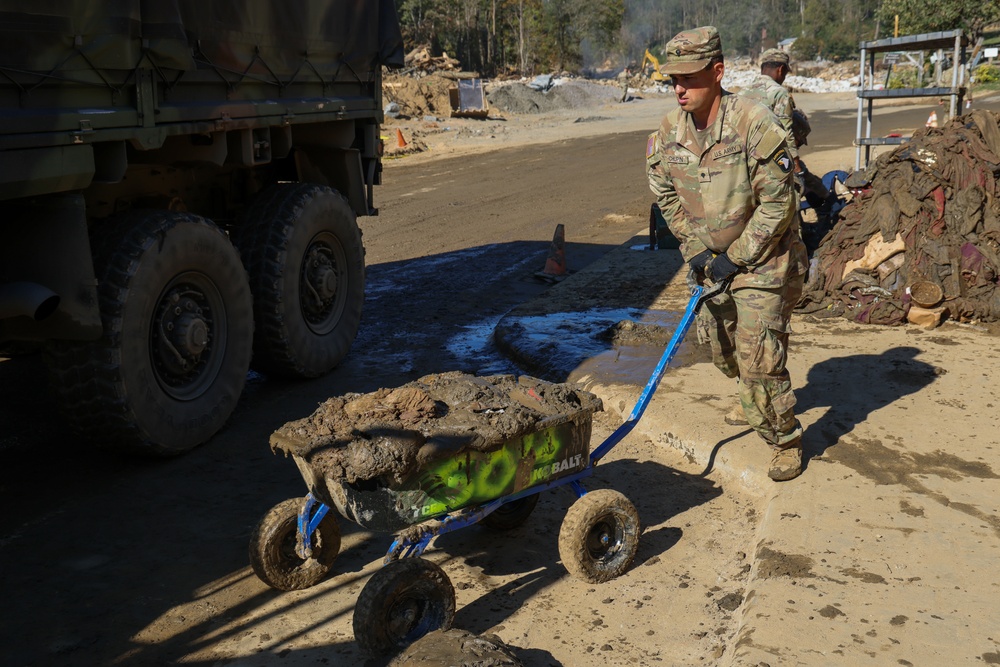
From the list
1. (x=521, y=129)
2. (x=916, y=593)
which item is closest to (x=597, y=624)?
(x=916, y=593)

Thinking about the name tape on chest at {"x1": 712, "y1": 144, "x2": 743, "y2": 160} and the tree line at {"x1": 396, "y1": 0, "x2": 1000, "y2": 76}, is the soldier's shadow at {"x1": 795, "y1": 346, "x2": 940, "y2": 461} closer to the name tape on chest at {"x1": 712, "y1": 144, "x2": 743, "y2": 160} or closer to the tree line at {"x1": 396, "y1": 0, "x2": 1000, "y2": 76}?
the name tape on chest at {"x1": 712, "y1": 144, "x2": 743, "y2": 160}

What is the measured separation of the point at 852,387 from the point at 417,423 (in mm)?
3287

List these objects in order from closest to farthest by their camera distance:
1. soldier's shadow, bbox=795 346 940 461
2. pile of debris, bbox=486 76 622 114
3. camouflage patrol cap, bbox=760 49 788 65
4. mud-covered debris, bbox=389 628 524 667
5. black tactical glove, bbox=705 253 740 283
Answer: mud-covered debris, bbox=389 628 524 667
black tactical glove, bbox=705 253 740 283
soldier's shadow, bbox=795 346 940 461
camouflage patrol cap, bbox=760 49 788 65
pile of debris, bbox=486 76 622 114

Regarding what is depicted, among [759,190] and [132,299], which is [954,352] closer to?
[759,190]

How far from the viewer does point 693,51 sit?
4.26 m

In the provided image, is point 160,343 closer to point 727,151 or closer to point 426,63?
Result: point 727,151

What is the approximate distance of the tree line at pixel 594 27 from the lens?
33.3m

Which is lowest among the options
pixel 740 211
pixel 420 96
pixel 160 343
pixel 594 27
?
pixel 160 343

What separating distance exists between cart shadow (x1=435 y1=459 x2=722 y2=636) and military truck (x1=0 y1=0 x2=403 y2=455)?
197 centimetres

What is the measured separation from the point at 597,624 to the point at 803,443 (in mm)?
1915

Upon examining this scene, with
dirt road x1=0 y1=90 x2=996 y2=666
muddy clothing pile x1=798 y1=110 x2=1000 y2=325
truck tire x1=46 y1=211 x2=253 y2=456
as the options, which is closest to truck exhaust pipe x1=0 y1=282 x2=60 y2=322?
truck tire x1=46 y1=211 x2=253 y2=456

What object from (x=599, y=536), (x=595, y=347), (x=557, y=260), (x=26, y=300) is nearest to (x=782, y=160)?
(x=599, y=536)

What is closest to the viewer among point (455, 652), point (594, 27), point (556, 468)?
point (455, 652)

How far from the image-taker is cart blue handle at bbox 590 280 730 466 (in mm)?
4316
